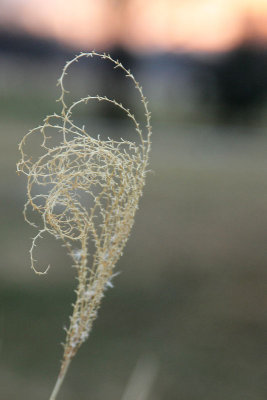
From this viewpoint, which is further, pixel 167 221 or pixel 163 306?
pixel 167 221

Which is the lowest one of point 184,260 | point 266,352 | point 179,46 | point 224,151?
point 266,352

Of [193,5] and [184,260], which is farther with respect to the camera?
[193,5]

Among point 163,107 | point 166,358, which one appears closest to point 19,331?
point 166,358

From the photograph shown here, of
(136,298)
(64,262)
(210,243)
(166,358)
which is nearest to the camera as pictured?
(166,358)

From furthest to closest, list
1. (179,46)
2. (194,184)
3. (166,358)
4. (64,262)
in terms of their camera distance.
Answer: (179,46), (194,184), (64,262), (166,358)

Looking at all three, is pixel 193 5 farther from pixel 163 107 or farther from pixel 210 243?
pixel 210 243
